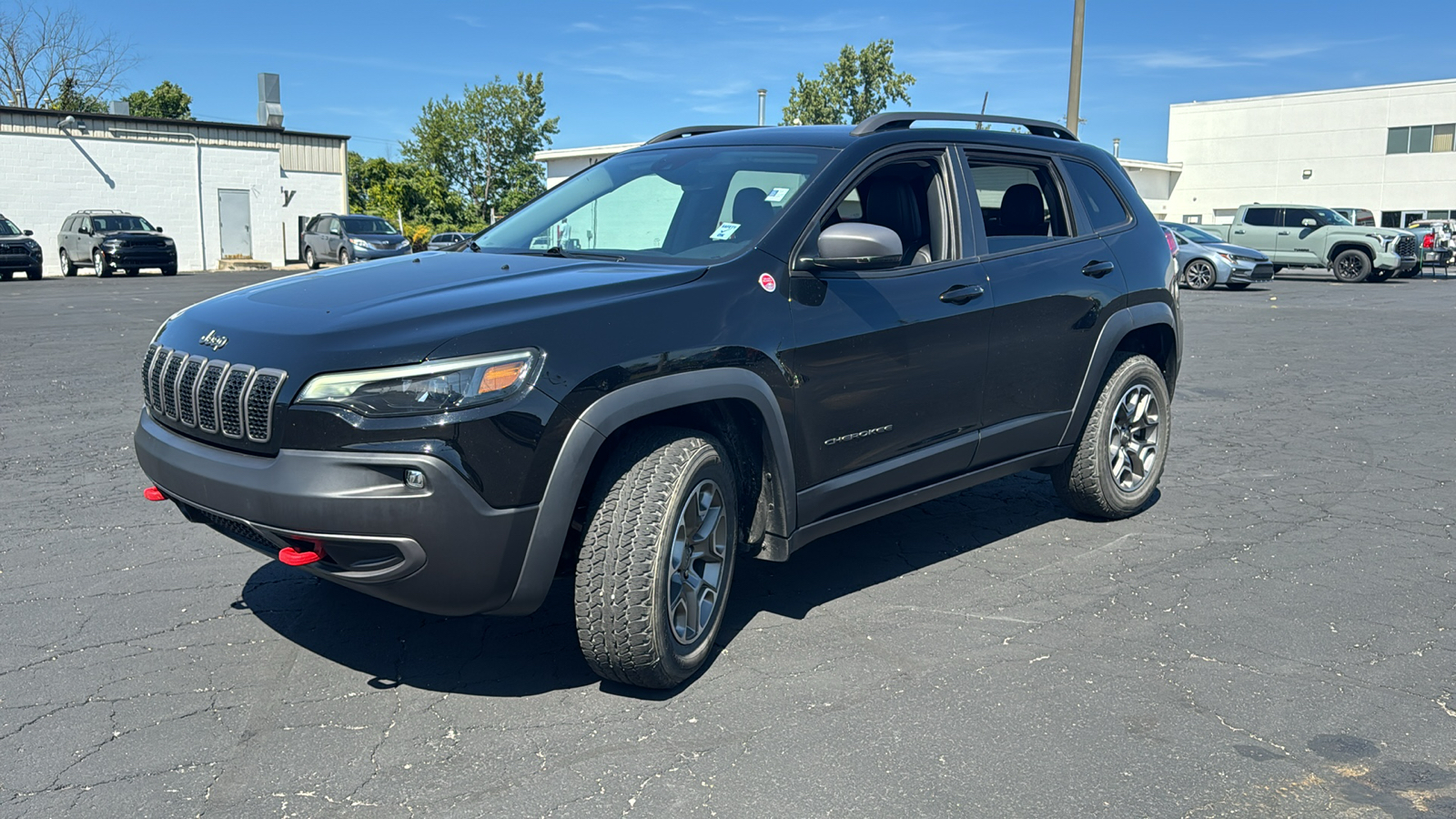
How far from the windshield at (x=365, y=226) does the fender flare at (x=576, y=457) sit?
107ft

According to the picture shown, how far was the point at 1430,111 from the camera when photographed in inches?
1984

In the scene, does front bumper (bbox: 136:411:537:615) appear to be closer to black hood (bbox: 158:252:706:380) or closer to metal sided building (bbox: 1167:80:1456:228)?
black hood (bbox: 158:252:706:380)

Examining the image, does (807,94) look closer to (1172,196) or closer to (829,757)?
(1172,196)

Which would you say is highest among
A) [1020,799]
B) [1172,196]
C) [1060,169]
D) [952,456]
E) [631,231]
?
[1172,196]

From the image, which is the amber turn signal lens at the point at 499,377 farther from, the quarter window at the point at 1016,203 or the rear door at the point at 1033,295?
the quarter window at the point at 1016,203

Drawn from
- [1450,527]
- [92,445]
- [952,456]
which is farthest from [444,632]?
[1450,527]

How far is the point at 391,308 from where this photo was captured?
11.0 ft

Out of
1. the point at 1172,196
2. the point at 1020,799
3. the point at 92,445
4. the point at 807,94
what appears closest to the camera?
the point at 1020,799

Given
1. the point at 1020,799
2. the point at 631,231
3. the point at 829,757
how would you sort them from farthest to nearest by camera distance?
the point at 631,231, the point at 829,757, the point at 1020,799

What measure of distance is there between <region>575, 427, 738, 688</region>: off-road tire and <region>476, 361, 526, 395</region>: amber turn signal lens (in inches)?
18.4

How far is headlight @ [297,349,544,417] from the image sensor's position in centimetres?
306

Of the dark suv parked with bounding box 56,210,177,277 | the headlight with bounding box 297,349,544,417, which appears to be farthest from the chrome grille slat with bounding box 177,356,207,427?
the dark suv parked with bounding box 56,210,177,277

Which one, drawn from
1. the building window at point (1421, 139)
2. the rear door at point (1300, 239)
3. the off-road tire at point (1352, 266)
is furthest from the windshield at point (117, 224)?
the building window at point (1421, 139)

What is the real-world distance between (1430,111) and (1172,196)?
12.3 meters
